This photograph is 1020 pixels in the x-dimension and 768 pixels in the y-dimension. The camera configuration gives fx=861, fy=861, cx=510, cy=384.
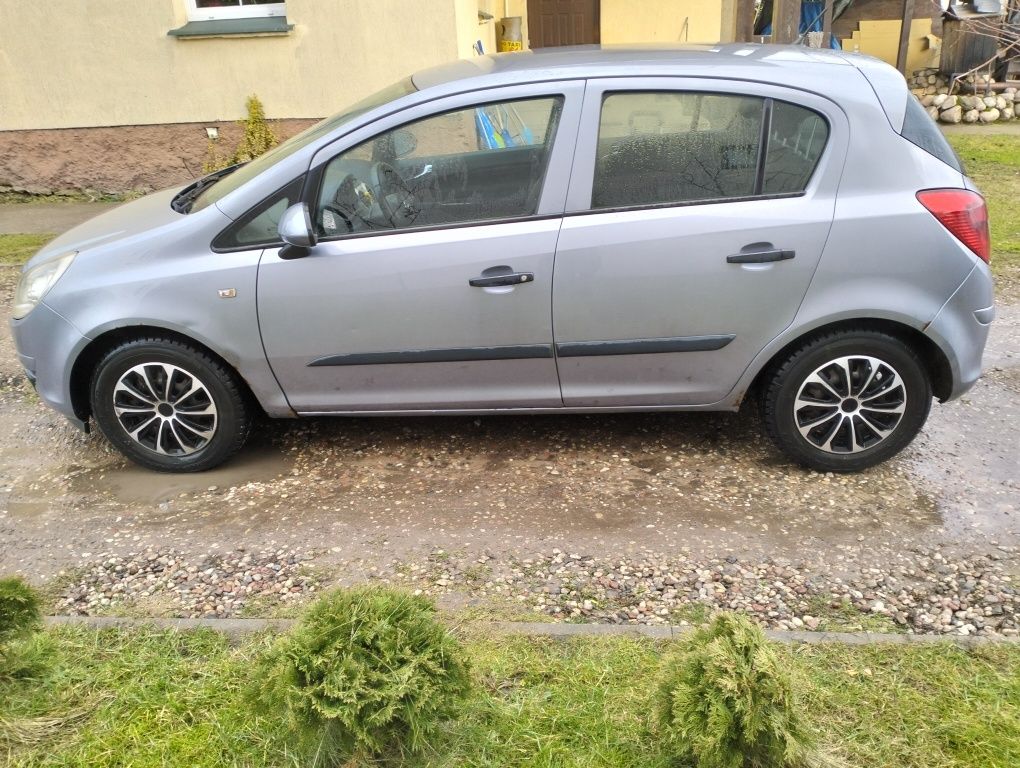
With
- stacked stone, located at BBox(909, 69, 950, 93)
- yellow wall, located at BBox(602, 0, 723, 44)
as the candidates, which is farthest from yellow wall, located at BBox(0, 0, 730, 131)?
stacked stone, located at BBox(909, 69, 950, 93)

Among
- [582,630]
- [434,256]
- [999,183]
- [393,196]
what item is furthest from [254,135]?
[999,183]

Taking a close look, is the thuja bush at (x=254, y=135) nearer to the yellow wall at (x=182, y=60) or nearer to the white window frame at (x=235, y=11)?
the yellow wall at (x=182, y=60)

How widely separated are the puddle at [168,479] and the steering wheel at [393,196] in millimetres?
1385

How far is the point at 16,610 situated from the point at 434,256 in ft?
6.79

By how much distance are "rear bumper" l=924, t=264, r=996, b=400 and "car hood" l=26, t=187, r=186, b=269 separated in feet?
11.4

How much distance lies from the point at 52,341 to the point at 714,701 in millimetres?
3402

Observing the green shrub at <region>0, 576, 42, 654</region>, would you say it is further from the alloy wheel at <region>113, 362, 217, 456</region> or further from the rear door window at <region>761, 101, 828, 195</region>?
the rear door window at <region>761, 101, 828, 195</region>

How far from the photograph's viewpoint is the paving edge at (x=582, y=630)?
114 inches

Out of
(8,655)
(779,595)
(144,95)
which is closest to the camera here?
(8,655)

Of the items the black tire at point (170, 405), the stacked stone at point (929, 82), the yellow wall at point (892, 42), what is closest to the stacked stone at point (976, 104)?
the stacked stone at point (929, 82)

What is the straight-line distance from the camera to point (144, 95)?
9195mm

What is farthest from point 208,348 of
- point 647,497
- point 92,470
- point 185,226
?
point 647,497

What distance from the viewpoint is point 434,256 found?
12.4 feet

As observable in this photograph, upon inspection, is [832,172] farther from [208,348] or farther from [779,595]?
[208,348]
